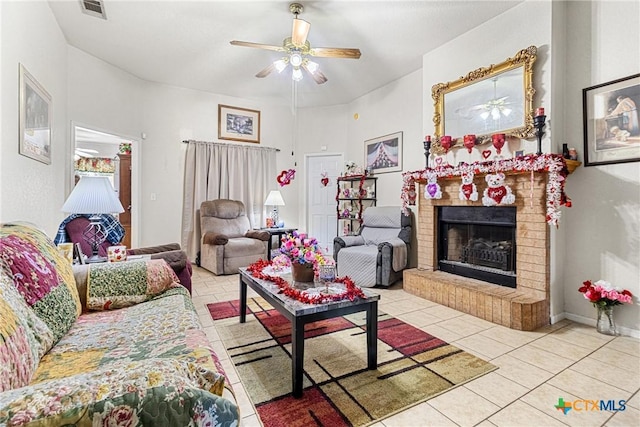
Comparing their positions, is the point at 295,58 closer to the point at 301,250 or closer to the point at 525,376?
the point at 301,250

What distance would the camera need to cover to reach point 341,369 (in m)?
1.95

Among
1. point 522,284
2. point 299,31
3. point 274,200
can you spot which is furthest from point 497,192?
point 274,200

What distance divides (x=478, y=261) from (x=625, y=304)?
3.73 ft

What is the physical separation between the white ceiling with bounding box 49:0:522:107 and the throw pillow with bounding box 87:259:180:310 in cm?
245

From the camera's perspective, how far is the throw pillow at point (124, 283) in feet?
5.78

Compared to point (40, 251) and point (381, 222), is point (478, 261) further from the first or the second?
point (40, 251)

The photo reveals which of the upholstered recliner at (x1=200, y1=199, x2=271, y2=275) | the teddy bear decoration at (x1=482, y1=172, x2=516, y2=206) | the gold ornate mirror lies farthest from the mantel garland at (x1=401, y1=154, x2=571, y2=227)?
the upholstered recliner at (x1=200, y1=199, x2=271, y2=275)

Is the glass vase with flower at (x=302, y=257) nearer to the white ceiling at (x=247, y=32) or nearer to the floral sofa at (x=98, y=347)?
the floral sofa at (x=98, y=347)

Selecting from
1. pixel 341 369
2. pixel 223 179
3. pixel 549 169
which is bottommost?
pixel 341 369

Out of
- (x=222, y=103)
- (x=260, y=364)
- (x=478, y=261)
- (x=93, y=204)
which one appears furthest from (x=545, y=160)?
(x=222, y=103)

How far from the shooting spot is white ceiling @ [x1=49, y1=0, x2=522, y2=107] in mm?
2887

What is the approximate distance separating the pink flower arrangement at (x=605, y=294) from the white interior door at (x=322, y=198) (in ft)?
12.5

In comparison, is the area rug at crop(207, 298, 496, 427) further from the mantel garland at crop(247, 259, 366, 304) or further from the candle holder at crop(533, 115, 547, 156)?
the candle holder at crop(533, 115, 547, 156)

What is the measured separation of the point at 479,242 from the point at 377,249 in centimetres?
117
